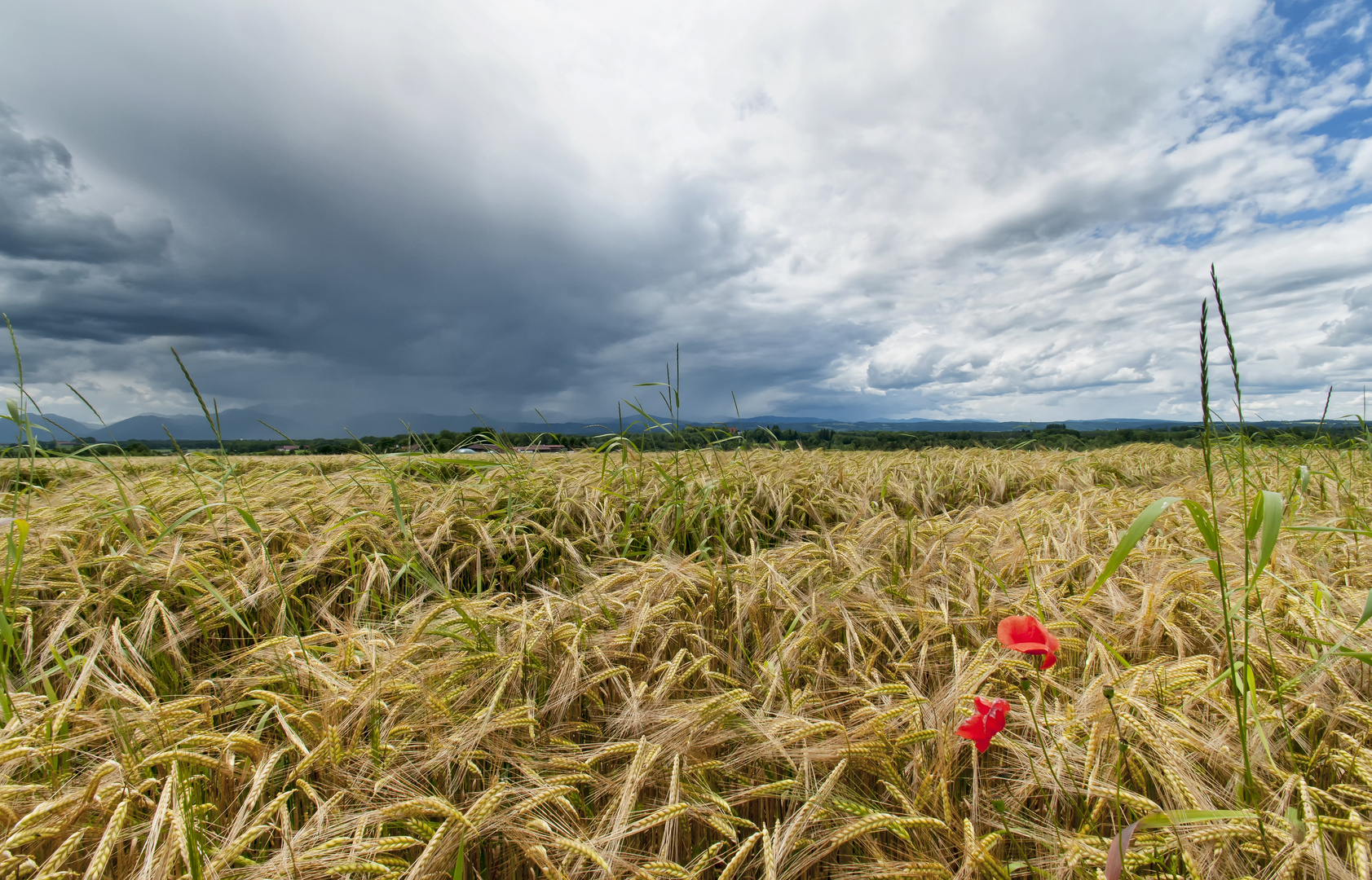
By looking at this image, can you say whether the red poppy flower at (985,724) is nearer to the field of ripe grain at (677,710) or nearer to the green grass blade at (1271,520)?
the field of ripe grain at (677,710)

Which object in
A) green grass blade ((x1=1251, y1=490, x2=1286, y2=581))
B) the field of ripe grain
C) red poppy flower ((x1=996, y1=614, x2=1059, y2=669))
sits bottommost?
the field of ripe grain

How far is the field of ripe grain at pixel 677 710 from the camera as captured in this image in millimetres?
1055

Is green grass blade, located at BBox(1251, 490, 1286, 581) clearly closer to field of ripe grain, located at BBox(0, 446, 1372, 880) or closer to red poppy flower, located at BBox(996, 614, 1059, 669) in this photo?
field of ripe grain, located at BBox(0, 446, 1372, 880)

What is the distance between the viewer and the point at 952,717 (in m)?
1.36

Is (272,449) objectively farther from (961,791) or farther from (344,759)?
(961,791)

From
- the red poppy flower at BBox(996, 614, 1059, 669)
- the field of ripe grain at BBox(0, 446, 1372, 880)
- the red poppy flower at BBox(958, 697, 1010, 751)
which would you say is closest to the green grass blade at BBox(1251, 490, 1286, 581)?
the field of ripe grain at BBox(0, 446, 1372, 880)

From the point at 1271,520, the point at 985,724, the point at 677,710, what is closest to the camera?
the point at 1271,520

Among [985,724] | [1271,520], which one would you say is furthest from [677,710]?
[1271,520]

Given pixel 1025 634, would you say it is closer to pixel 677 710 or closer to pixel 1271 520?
pixel 1271 520

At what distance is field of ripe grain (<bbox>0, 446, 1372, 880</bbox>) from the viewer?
1.05m

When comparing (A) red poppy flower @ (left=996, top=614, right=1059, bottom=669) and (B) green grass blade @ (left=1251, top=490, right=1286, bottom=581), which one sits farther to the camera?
(A) red poppy flower @ (left=996, top=614, right=1059, bottom=669)

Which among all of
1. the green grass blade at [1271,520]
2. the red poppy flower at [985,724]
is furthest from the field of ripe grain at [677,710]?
the red poppy flower at [985,724]

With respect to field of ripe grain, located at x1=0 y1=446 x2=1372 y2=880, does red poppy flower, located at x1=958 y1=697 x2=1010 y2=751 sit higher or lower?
higher

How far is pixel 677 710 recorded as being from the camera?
1.40 metres
